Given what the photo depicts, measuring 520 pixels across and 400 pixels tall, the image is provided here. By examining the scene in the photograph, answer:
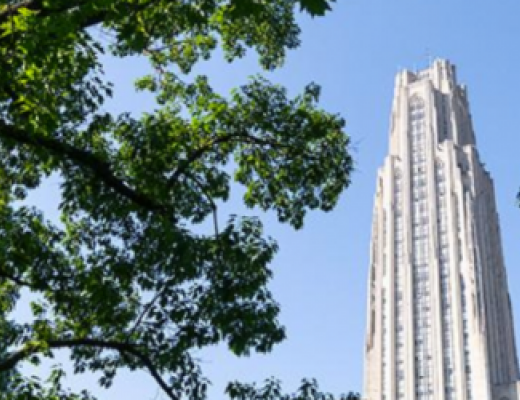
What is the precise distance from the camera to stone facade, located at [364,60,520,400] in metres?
95.8

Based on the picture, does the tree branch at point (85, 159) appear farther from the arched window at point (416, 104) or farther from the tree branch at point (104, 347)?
the arched window at point (416, 104)

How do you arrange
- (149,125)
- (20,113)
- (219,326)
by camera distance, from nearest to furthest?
1. (20,113)
2. (219,326)
3. (149,125)

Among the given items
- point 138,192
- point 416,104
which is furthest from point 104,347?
point 416,104

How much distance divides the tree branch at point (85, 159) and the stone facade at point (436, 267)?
286 feet

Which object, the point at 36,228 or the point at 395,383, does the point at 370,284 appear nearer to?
the point at 395,383

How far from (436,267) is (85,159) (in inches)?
3705

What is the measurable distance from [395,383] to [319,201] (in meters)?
87.6

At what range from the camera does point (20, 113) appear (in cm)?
1056

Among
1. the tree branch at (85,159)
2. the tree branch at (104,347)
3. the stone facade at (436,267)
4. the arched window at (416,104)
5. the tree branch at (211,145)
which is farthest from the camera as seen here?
the arched window at (416,104)

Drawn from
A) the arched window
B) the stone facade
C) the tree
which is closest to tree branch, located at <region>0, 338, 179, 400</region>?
the tree

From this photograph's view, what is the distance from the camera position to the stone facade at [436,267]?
95750mm

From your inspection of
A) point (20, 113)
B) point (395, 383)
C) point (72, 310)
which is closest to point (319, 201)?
point (72, 310)

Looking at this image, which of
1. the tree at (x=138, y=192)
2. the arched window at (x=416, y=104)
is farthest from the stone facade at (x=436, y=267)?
the tree at (x=138, y=192)

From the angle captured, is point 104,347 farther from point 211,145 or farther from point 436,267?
point 436,267
